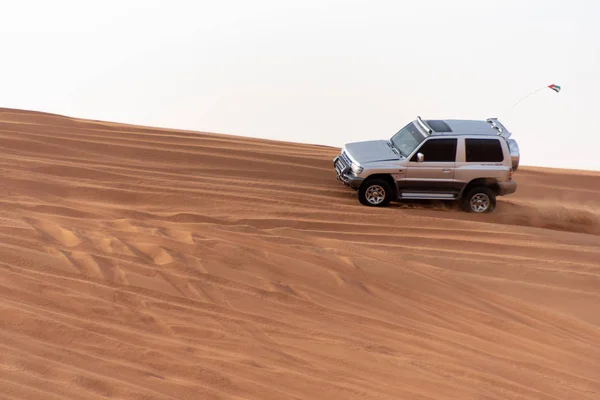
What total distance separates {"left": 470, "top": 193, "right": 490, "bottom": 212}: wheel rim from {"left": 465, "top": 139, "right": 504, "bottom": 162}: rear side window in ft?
2.29

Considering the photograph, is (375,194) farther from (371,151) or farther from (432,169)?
(432,169)

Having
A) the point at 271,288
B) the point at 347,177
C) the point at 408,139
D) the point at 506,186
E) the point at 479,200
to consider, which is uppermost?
the point at 408,139

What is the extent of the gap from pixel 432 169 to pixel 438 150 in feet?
1.21

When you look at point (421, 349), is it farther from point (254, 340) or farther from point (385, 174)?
point (385, 174)

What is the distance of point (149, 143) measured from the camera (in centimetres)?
1644

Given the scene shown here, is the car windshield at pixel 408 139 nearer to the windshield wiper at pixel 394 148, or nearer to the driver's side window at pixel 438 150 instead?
the windshield wiper at pixel 394 148

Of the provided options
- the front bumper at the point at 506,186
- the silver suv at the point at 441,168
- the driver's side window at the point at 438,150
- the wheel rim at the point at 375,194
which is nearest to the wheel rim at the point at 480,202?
the silver suv at the point at 441,168

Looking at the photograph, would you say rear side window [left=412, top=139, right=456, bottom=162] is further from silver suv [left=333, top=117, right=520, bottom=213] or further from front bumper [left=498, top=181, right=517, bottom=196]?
front bumper [left=498, top=181, right=517, bottom=196]

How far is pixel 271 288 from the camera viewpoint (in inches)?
388

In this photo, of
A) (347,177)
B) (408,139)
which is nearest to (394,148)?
(408,139)

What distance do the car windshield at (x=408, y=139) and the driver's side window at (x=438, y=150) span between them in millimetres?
172

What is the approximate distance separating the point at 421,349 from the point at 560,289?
3233 millimetres

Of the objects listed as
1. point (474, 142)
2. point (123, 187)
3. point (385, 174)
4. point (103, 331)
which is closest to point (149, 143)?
point (123, 187)

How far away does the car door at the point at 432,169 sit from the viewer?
13852 millimetres
